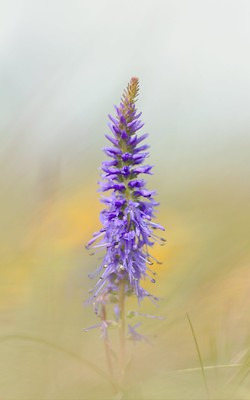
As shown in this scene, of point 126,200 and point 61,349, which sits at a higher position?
point 126,200

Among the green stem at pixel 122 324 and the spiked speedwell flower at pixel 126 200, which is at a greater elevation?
the spiked speedwell flower at pixel 126 200

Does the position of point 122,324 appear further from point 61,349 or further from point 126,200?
point 126,200

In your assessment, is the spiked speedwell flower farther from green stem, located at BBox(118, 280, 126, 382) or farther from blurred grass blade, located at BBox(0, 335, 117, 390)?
blurred grass blade, located at BBox(0, 335, 117, 390)

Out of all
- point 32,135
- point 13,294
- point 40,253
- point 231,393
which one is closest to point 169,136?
point 32,135

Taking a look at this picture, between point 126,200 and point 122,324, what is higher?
point 126,200

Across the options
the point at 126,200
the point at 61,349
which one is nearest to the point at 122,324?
the point at 61,349

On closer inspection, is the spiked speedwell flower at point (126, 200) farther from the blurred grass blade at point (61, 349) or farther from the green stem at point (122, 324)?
the blurred grass blade at point (61, 349)

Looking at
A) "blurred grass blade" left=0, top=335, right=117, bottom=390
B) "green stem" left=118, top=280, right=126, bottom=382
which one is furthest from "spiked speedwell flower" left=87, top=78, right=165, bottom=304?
"blurred grass blade" left=0, top=335, right=117, bottom=390

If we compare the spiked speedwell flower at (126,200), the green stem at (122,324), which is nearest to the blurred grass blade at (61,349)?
the green stem at (122,324)

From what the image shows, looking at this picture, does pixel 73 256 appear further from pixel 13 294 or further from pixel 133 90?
pixel 133 90
